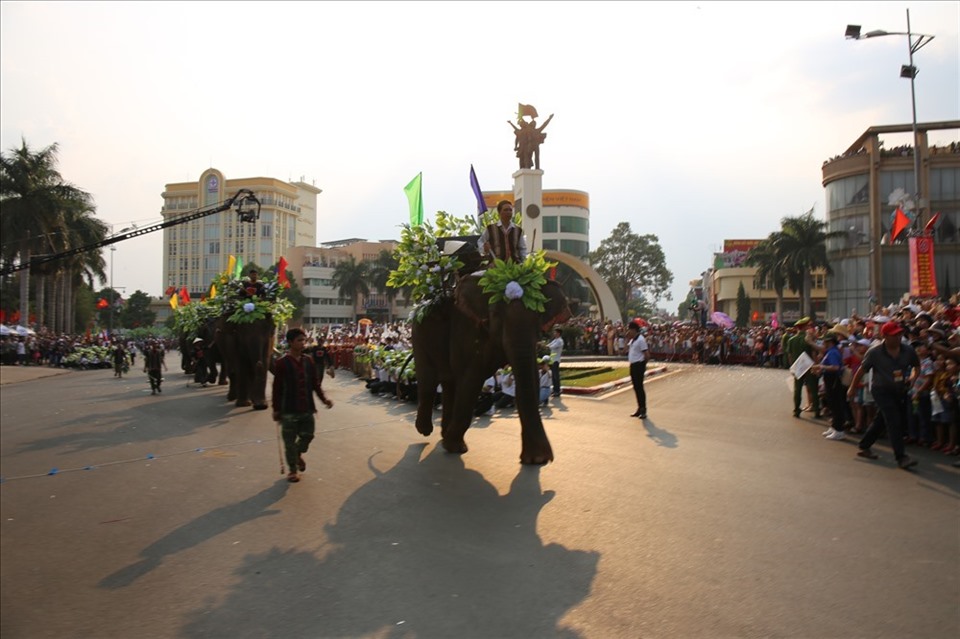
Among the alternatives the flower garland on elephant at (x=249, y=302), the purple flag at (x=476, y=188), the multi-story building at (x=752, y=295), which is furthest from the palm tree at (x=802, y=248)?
the purple flag at (x=476, y=188)

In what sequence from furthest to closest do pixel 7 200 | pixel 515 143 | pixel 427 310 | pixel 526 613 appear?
pixel 7 200 < pixel 515 143 < pixel 427 310 < pixel 526 613

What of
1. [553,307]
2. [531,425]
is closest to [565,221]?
[553,307]

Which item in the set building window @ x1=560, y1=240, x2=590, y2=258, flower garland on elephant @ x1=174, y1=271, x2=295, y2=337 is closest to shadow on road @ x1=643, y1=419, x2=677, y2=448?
flower garland on elephant @ x1=174, y1=271, x2=295, y2=337

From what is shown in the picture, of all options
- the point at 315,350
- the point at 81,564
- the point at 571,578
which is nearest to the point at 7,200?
the point at 315,350

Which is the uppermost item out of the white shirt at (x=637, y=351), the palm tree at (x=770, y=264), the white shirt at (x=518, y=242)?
the palm tree at (x=770, y=264)

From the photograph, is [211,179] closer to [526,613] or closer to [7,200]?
[7,200]

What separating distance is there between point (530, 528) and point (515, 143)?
3434cm

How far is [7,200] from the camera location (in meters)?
41.2

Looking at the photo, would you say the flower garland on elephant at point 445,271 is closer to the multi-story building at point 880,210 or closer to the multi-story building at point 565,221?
the multi-story building at point 880,210

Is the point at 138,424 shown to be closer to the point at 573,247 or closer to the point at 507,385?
the point at 507,385

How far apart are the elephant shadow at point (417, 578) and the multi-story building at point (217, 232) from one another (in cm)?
11462

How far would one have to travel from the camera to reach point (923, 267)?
21516mm

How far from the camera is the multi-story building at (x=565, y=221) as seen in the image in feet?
292

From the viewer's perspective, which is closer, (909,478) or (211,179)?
(909,478)
